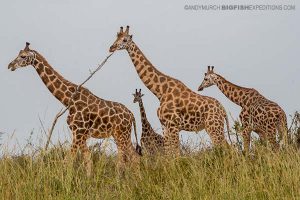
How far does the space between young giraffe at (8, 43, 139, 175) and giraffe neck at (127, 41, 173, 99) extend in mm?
927

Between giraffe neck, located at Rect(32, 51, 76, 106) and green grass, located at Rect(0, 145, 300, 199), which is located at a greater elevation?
giraffe neck, located at Rect(32, 51, 76, 106)

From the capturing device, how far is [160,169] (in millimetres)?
9266

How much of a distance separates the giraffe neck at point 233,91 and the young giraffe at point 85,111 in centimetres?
318

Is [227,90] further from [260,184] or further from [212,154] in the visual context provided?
[260,184]

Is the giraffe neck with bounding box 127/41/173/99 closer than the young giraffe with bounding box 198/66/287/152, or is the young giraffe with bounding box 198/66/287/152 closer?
the giraffe neck with bounding box 127/41/173/99

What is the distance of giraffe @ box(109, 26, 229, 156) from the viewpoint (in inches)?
468

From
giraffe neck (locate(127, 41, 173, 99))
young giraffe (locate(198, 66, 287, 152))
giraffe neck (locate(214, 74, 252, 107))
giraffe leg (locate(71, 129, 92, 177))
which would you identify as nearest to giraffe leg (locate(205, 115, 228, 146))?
young giraffe (locate(198, 66, 287, 152))

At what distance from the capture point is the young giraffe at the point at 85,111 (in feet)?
36.3

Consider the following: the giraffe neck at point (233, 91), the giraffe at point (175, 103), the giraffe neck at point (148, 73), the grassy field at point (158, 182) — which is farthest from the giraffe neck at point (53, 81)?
the giraffe neck at point (233, 91)

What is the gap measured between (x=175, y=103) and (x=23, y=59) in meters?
2.89

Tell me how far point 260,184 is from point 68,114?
431 cm

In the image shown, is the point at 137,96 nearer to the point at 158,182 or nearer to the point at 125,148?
the point at 125,148

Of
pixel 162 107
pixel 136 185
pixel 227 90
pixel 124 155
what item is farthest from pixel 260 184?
pixel 227 90

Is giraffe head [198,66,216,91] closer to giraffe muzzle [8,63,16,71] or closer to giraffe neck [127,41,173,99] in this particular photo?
giraffe neck [127,41,173,99]
